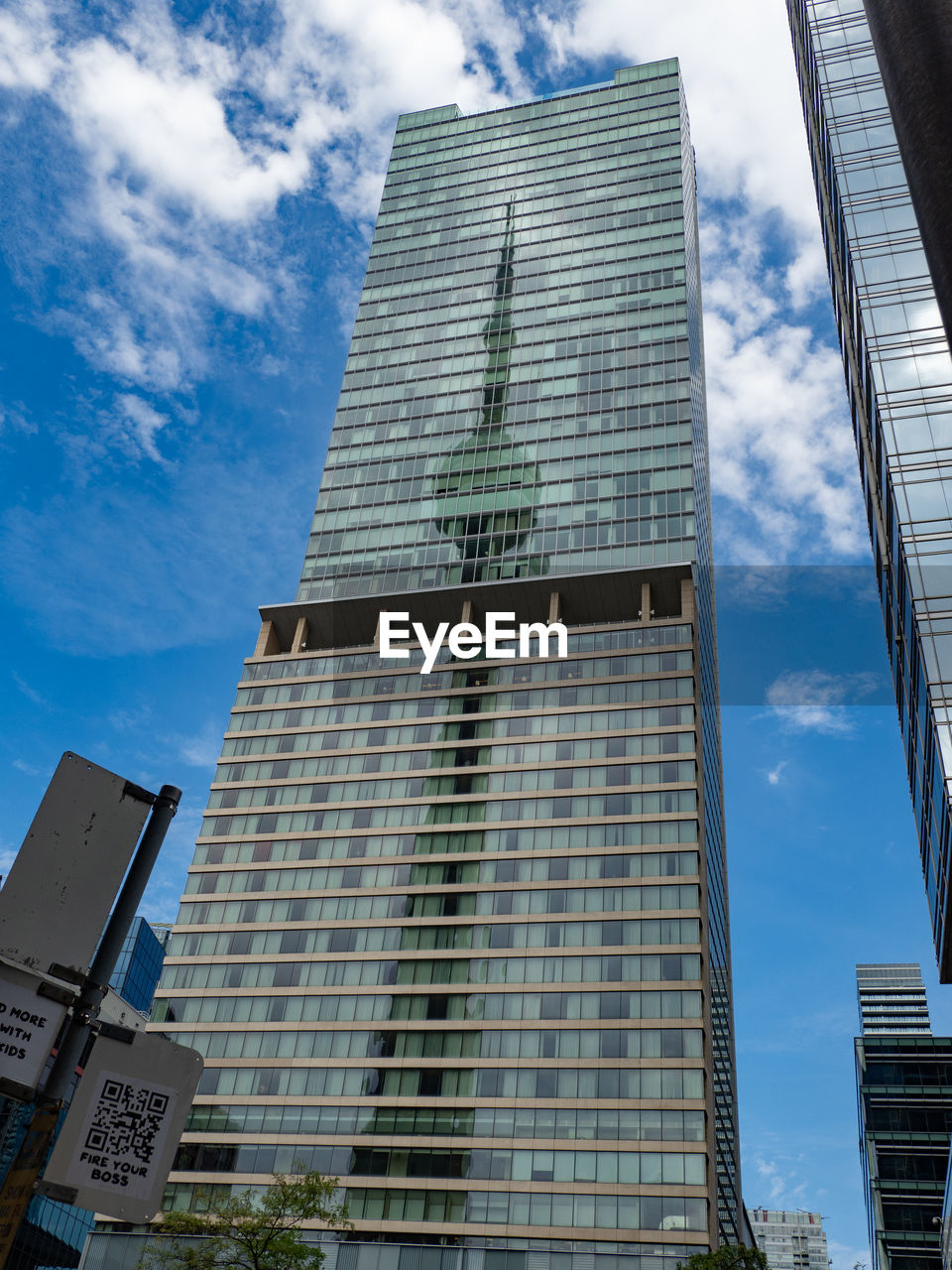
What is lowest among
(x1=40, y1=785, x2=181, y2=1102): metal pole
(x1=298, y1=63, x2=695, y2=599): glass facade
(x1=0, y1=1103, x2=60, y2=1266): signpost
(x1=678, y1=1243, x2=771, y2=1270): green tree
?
(x1=0, y1=1103, x2=60, y2=1266): signpost

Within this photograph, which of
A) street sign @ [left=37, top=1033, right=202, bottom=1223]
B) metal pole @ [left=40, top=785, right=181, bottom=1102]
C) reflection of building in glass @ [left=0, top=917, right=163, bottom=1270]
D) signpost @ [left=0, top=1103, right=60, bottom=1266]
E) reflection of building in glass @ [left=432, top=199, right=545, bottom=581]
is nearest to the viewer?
signpost @ [left=0, top=1103, right=60, bottom=1266]

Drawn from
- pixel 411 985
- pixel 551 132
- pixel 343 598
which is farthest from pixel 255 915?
pixel 551 132

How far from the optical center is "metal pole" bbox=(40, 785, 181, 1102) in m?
6.34

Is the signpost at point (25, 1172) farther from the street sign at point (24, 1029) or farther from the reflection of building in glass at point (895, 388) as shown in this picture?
the reflection of building in glass at point (895, 388)

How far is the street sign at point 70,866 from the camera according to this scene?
254 inches

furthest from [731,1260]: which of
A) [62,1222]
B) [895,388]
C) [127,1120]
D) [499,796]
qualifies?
[62,1222]

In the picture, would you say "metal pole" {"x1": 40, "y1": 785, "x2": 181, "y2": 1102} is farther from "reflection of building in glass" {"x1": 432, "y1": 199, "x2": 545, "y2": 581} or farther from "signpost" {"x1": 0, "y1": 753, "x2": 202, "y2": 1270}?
"reflection of building in glass" {"x1": 432, "y1": 199, "x2": 545, "y2": 581}

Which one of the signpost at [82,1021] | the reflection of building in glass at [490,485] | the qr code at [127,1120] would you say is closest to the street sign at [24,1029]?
the signpost at [82,1021]

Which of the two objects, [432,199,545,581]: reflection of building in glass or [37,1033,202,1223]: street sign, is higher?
[432,199,545,581]: reflection of building in glass

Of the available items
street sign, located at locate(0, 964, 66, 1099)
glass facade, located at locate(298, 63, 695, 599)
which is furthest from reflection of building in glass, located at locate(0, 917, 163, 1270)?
street sign, located at locate(0, 964, 66, 1099)

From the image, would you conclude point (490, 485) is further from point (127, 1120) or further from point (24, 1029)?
point (24, 1029)

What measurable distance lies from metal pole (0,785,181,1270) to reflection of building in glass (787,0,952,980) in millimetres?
47992

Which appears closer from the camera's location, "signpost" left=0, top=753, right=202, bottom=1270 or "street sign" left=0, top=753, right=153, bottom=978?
"signpost" left=0, top=753, right=202, bottom=1270

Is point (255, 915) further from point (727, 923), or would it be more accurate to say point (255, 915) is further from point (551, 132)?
point (551, 132)
